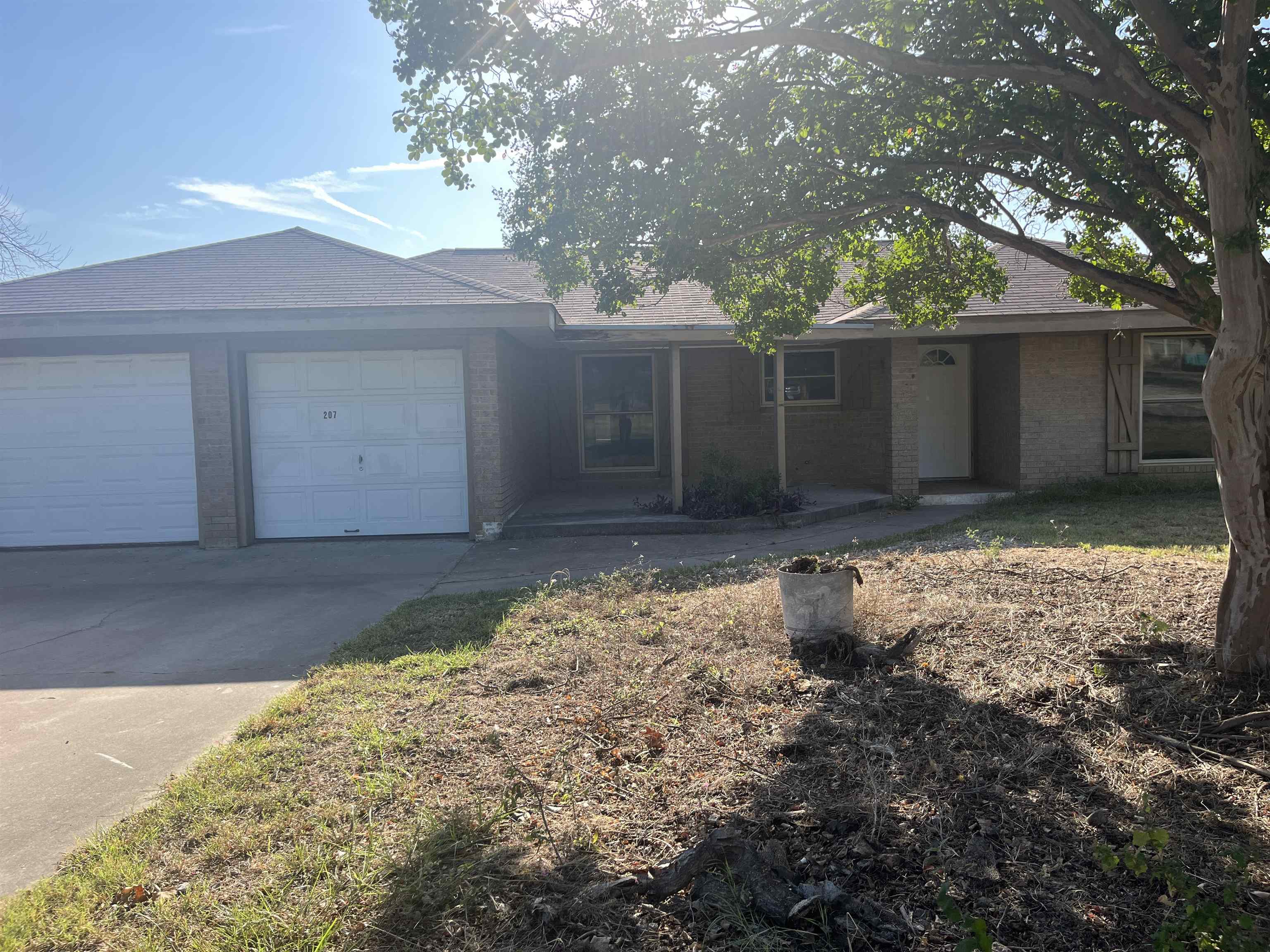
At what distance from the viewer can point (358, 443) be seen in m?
11.6

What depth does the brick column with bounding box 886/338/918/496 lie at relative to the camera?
13.0 metres

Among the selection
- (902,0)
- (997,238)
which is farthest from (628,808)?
(902,0)

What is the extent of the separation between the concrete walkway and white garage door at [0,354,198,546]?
1.38ft

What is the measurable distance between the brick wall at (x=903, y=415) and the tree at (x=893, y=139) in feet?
20.6

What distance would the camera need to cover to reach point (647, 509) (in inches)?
493

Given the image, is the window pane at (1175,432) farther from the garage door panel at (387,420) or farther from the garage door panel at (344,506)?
the garage door panel at (344,506)

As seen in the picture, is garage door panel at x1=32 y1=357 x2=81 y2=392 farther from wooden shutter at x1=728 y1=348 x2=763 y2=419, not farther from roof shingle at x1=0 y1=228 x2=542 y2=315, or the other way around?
wooden shutter at x1=728 y1=348 x2=763 y2=419

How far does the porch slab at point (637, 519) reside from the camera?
1145 cm

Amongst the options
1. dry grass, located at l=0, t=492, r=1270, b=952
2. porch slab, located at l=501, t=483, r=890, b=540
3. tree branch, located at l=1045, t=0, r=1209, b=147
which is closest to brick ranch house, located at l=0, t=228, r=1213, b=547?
porch slab, located at l=501, t=483, r=890, b=540

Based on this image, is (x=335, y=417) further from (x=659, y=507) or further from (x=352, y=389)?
(x=659, y=507)

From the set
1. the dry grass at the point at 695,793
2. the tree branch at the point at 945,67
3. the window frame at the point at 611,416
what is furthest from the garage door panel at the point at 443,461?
the tree branch at the point at 945,67

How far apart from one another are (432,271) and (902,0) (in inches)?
305

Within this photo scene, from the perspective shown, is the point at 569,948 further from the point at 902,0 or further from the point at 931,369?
the point at 931,369

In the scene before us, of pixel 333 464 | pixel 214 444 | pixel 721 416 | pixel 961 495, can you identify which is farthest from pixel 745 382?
pixel 214 444
